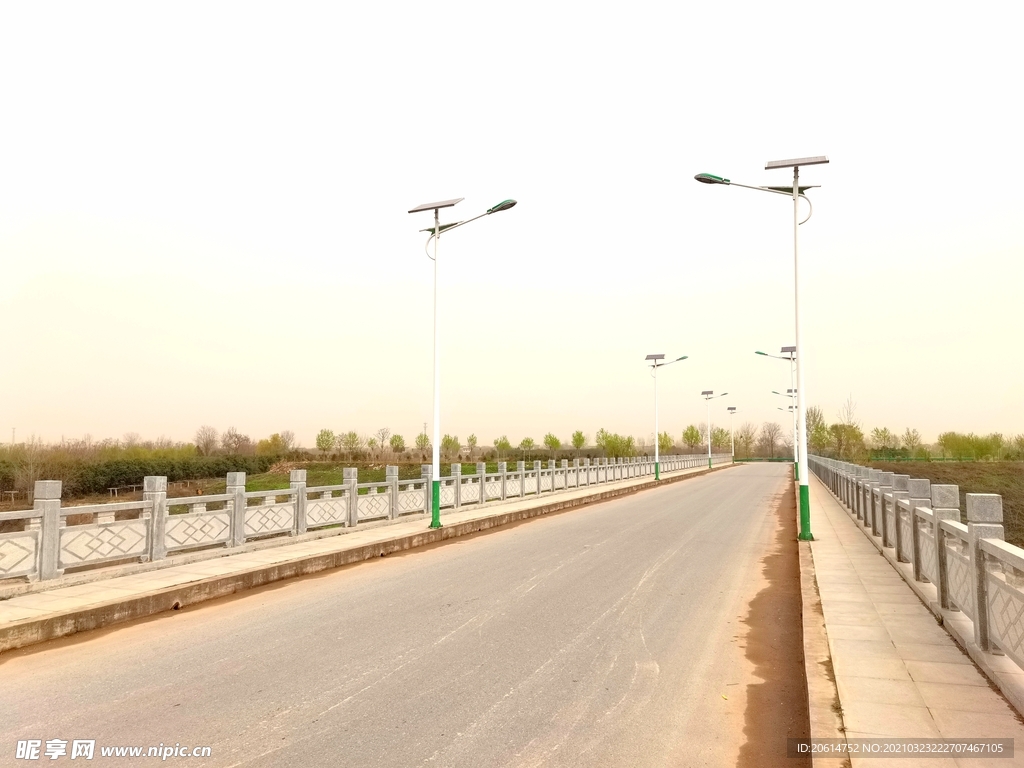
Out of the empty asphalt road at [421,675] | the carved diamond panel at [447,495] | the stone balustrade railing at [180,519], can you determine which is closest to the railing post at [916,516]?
the empty asphalt road at [421,675]

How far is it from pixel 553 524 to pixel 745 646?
11736mm

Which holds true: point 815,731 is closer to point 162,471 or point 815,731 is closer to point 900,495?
point 900,495

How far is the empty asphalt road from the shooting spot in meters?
4.46

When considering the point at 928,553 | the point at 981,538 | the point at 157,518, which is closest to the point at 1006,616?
the point at 981,538

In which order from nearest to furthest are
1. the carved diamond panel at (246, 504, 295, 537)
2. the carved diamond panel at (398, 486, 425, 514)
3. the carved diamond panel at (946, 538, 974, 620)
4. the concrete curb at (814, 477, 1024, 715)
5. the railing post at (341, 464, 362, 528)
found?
1. the concrete curb at (814, 477, 1024, 715)
2. the carved diamond panel at (946, 538, 974, 620)
3. the carved diamond panel at (246, 504, 295, 537)
4. the railing post at (341, 464, 362, 528)
5. the carved diamond panel at (398, 486, 425, 514)

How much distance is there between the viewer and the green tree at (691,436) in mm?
133312

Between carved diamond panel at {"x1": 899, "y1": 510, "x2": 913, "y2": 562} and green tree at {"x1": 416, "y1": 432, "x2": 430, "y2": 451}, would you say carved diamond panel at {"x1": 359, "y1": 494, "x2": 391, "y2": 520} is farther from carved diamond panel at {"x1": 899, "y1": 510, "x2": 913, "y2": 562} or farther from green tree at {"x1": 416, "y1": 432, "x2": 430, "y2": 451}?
green tree at {"x1": 416, "y1": 432, "x2": 430, "y2": 451}

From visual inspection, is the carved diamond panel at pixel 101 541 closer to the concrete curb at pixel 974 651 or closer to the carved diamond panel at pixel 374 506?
the carved diamond panel at pixel 374 506

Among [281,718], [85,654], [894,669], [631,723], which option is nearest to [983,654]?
[894,669]

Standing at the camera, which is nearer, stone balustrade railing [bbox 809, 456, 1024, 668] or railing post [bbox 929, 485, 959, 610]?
stone balustrade railing [bbox 809, 456, 1024, 668]

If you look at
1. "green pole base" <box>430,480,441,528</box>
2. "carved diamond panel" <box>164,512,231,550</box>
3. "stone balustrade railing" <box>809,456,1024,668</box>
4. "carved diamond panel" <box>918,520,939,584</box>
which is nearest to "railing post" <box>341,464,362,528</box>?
"green pole base" <box>430,480,441,528</box>

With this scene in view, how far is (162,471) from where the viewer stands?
6888cm

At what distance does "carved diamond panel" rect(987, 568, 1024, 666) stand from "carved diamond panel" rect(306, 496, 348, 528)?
11.6 meters

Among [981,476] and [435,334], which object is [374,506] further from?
[981,476]
